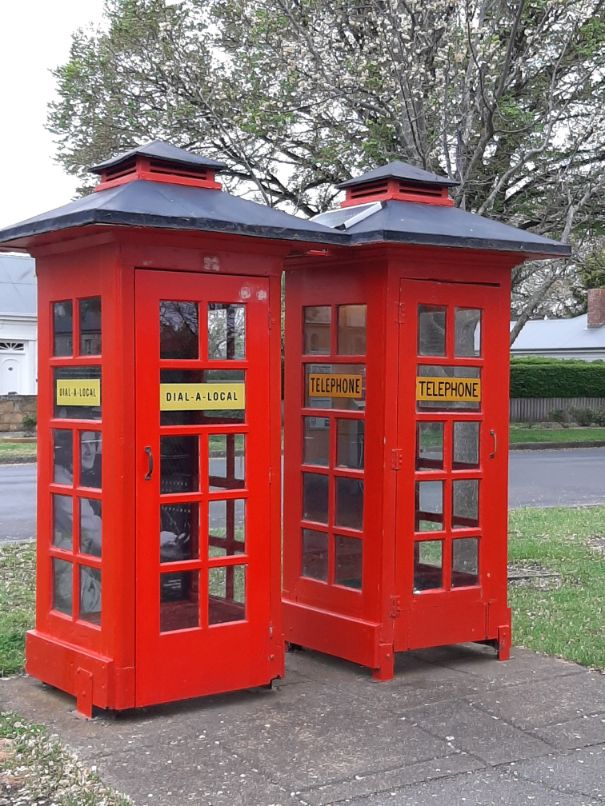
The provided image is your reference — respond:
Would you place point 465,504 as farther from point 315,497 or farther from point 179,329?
point 179,329

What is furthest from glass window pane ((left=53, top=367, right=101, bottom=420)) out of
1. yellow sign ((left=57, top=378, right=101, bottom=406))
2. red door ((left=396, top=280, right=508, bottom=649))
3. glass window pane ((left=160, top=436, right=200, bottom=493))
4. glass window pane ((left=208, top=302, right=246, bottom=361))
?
red door ((left=396, top=280, right=508, bottom=649))

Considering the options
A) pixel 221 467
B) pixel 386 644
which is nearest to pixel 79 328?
pixel 221 467

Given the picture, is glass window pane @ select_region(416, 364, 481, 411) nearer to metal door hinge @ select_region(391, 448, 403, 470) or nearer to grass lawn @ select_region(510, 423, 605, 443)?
metal door hinge @ select_region(391, 448, 403, 470)

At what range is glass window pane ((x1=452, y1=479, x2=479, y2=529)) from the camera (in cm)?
586

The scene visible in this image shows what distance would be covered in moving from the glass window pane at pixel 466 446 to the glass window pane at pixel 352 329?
2.42 ft

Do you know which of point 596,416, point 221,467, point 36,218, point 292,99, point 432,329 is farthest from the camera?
point 596,416

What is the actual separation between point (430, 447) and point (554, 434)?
22.4 metres

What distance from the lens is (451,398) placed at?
227 inches

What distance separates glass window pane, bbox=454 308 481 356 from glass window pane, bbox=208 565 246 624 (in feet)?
5.80

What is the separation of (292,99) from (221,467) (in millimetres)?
9875

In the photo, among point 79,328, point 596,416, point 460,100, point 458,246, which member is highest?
point 460,100

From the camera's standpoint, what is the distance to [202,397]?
5039mm

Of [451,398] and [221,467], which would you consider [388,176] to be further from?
[221,467]

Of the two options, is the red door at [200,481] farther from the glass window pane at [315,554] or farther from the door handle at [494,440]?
the door handle at [494,440]
